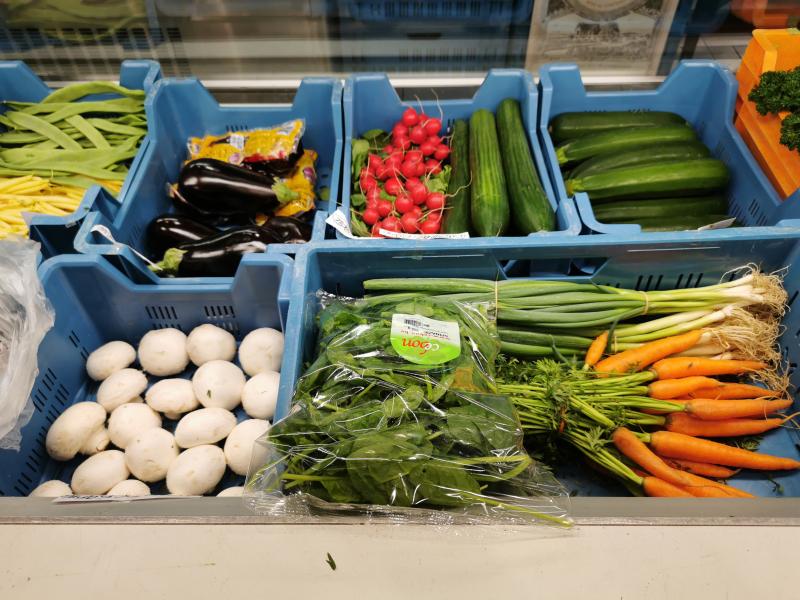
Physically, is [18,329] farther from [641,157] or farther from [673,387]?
[641,157]

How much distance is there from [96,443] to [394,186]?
4.24ft

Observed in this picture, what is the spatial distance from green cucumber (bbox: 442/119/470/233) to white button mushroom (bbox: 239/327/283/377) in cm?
71

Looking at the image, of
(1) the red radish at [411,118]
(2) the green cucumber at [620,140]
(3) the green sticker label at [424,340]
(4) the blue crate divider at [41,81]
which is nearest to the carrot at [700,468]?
(3) the green sticker label at [424,340]

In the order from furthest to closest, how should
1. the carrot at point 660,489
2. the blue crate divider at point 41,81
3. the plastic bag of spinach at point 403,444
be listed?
the blue crate divider at point 41,81, the carrot at point 660,489, the plastic bag of spinach at point 403,444

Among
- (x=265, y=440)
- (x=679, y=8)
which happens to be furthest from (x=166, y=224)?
(x=679, y=8)

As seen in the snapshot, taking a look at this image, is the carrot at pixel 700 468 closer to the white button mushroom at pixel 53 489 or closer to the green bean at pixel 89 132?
the white button mushroom at pixel 53 489

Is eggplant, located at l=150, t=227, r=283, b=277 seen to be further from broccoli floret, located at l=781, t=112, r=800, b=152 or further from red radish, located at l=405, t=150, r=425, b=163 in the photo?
broccoli floret, located at l=781, t=112, r=800, b=152

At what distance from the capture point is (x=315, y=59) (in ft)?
7.89

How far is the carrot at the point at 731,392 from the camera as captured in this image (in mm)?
1450

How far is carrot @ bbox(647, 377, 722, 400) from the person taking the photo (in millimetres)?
1396

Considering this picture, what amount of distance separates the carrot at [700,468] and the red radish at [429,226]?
101 cm

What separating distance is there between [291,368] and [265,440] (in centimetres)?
21

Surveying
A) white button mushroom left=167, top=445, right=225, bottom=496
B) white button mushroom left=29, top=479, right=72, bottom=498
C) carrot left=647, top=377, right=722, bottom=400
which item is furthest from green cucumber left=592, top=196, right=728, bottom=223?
white button mushroom left=29, top=479, right=72, bottom=498

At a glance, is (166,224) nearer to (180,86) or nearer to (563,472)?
(180,86)
